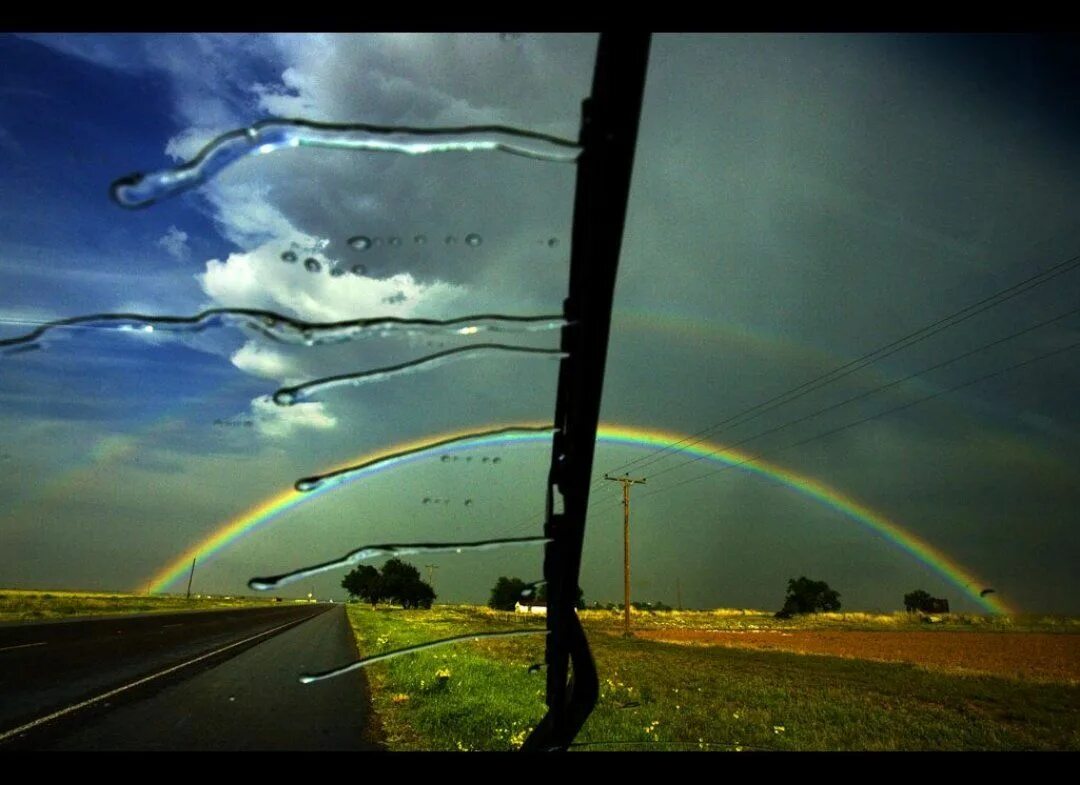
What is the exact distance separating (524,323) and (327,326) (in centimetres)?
43

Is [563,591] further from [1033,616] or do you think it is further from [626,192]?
[1033,616]

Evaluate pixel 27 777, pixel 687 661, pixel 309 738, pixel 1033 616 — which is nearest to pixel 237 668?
pixel 309 738

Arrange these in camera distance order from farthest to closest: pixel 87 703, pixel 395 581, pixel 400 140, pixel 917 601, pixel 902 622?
pixel 917 601, pixel 902 622, pixel 87 703, pixel 395 581, pixel 400 140

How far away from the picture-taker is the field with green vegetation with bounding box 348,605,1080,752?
9016 mm

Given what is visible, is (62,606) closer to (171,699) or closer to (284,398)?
(171,699)

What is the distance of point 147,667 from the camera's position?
→ 1738 centimetres

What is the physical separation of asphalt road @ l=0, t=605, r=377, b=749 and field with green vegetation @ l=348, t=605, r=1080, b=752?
90 cm

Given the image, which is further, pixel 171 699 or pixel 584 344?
pixel 171 699

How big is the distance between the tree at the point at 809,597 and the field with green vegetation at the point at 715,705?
107 meters

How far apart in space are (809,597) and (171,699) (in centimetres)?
12668

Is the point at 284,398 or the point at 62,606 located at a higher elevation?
the point at 62,606

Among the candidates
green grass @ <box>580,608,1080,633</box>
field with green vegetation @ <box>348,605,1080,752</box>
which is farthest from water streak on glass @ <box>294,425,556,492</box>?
green grass @ <box>580,608,1080,633</box>

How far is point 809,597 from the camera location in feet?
410

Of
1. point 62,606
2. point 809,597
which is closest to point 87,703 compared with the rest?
point 62,606
